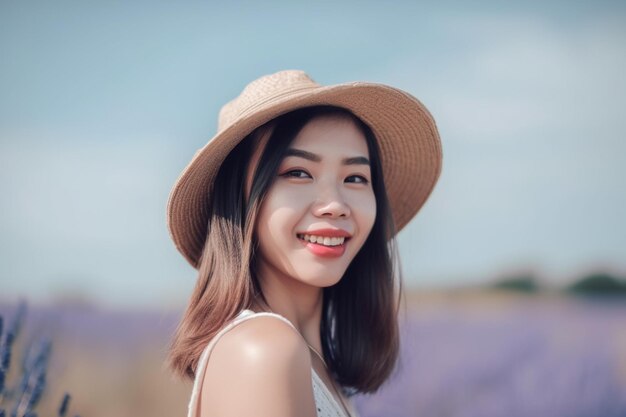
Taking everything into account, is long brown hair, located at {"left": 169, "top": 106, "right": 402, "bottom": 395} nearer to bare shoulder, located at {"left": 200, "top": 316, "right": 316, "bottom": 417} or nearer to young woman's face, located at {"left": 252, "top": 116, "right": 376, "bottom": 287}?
young woman's face, located at {"left": 252, "top": 116, "right": 376, "bottom": 287}

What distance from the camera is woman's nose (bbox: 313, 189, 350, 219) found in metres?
1.45

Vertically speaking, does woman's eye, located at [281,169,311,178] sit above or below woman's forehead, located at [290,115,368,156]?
below

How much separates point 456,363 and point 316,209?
72.7 inches

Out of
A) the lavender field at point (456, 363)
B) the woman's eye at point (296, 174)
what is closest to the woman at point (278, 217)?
the woman's eye at point (296, 174)

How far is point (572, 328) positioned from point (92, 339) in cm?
209

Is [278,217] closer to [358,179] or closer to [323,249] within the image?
[323,249]

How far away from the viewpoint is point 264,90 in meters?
1.59

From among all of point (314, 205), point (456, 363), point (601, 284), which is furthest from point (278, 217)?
point (601, 284)

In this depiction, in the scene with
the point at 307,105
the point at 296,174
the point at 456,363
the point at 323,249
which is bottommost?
the point at 456,363

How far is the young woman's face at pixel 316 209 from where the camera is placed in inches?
57.4

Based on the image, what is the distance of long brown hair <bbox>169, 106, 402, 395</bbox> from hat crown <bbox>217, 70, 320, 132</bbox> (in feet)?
0.17

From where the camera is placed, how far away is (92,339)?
268 centimetres

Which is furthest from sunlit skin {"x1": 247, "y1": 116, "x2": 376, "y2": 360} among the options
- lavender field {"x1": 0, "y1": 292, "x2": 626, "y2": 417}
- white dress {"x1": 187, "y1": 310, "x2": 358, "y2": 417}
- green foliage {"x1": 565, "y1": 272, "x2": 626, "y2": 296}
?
green foliage {"x1": 565, "y1": 272, "x2": 626, "y2": 296}

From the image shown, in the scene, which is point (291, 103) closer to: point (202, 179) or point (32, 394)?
point (202, 179)
